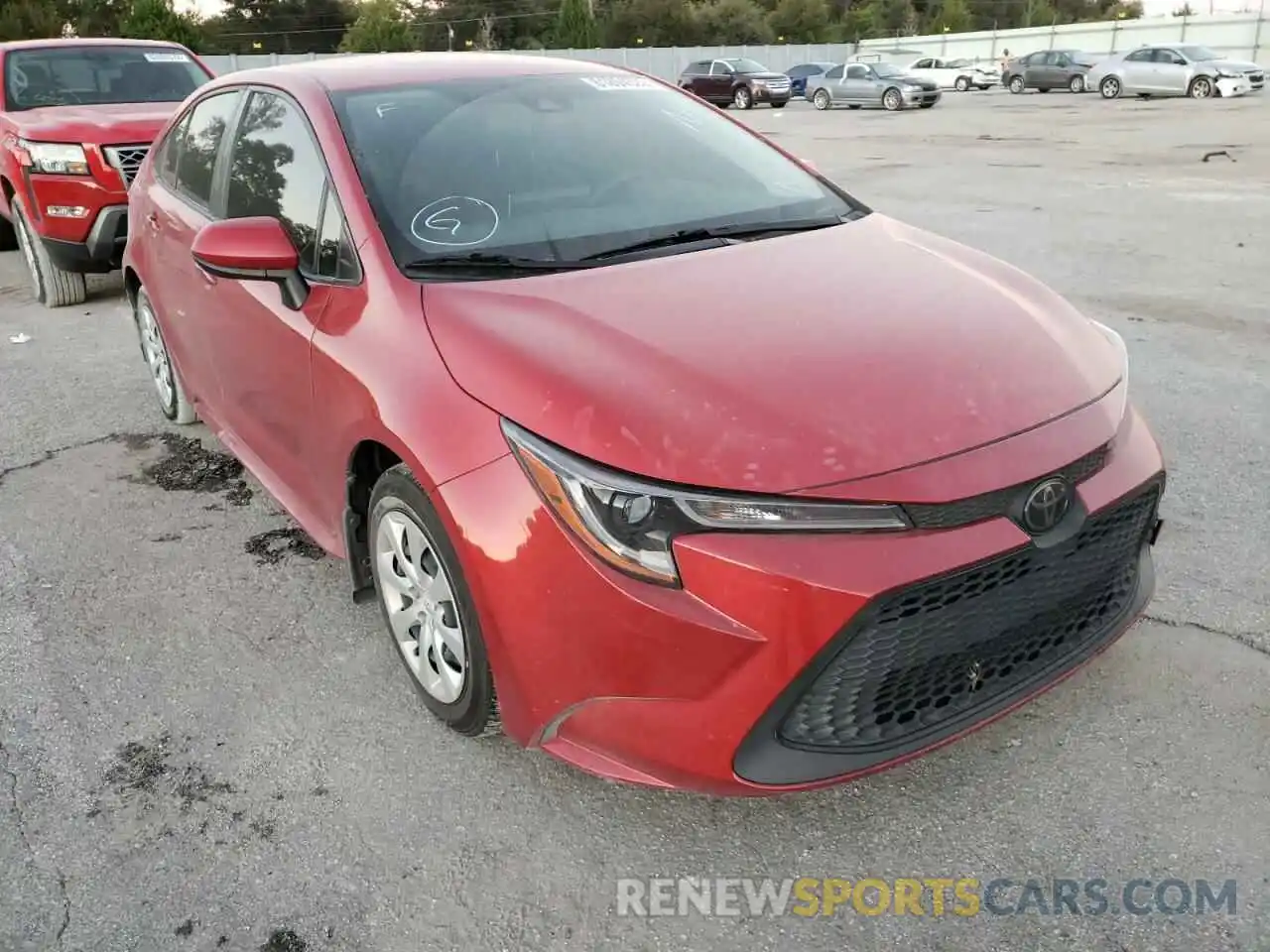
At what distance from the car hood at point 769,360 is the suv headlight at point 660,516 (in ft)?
0.11

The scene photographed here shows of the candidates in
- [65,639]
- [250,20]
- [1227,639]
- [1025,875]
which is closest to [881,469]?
[1025,875]

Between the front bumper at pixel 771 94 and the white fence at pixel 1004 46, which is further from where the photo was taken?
the white fence at pixel 1004 46

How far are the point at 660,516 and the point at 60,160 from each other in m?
6.26

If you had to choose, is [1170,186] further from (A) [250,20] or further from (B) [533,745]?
(A) [250,20]

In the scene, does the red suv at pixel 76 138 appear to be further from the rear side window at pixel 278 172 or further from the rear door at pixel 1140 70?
the rear door at pixel 1140 70

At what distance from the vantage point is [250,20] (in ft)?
217

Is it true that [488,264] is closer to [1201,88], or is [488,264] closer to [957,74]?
[1201,88]

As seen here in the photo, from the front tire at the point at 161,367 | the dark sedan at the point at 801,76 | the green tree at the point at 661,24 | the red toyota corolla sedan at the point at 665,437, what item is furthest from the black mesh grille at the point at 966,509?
the green tree at the point at 661,24

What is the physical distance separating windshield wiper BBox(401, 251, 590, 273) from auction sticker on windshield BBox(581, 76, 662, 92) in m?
1.09

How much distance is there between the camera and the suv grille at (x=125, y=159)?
6.63 meters

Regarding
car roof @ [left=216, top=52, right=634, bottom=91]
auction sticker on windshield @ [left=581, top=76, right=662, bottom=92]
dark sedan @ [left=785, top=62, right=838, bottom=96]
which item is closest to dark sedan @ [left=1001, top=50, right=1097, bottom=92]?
dark sedan @ [left=785, top=62, right=838, bottom=96]

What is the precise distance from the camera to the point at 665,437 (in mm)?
2055

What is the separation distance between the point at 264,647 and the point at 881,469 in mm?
2025

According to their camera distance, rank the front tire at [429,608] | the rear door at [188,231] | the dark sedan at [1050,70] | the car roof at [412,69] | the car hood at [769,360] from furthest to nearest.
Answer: the dark sedan at [1050,70], the rear door at [188,231], the car roof at [412,69], the front tire at [429,608], the car hood at [769,360]
